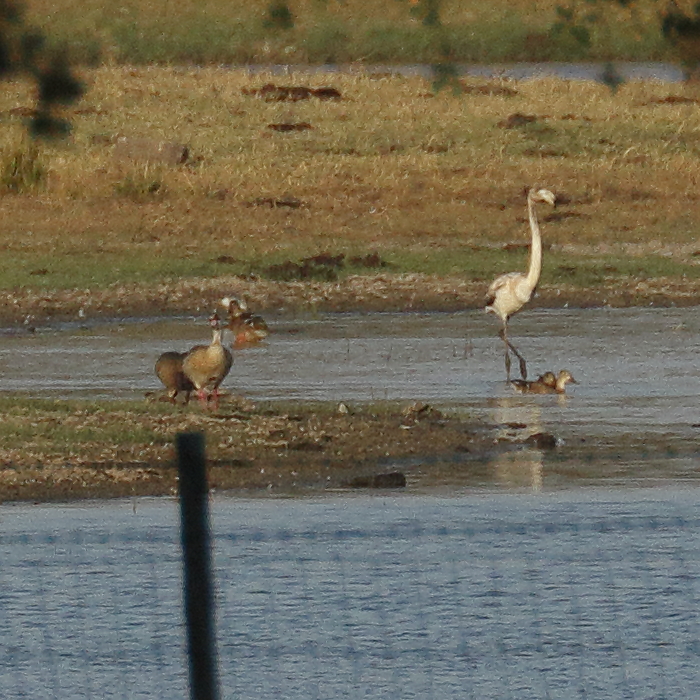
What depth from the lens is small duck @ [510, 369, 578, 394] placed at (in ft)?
47.4

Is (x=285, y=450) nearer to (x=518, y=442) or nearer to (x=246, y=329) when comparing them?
(x=518, y=442)

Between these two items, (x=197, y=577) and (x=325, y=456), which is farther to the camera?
(x=325, y=456)

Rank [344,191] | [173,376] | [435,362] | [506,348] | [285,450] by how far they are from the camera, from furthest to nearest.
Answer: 1. [344,191]
2. [506,348]
3. [435,362]
4. [173,376]
5. [285,450]

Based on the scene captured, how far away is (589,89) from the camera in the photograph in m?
33.9

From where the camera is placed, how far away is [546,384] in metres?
14.5

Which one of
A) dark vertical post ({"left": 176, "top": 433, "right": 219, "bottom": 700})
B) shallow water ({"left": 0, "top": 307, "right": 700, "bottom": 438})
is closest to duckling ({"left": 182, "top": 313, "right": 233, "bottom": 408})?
shallow water ({"left": 0, "top": 307, "right": 700, "bottom": 438})

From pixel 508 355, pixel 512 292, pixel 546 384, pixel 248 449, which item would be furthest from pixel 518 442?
pixel 512 292

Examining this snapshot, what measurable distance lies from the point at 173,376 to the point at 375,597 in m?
4.69

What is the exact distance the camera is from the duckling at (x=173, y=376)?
1333 cm

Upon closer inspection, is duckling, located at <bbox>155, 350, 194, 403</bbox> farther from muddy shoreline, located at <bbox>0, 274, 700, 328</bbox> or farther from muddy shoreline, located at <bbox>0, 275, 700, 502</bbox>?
muddy shoreline, located at <bbox>0, 274, 700, 328</bbox>

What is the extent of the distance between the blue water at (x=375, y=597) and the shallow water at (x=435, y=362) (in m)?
2.87

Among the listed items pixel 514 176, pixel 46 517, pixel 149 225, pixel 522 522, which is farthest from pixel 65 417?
pixel 514 176

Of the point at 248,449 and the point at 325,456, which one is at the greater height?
the point at 248,449

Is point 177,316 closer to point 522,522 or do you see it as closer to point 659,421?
point 659,421
